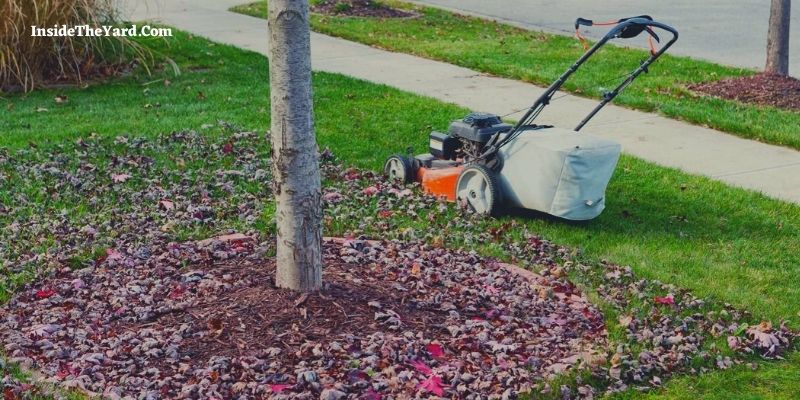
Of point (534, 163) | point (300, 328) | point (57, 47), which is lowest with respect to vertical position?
point (300, 328)

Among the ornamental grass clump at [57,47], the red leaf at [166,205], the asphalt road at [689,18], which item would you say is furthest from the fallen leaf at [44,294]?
the asphalt road at [689,18]

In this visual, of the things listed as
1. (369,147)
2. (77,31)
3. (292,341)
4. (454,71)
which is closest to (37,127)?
(77,31)

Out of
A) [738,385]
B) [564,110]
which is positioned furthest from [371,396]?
[564,110]

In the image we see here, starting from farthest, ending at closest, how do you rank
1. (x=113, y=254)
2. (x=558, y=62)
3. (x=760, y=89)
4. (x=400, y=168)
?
1. (x=558, y=62)
2. (x=760, y=89)
3. (x=400, y=168)
4. (x=113, y=254)

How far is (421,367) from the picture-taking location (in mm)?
4602

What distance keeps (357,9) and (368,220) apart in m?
9.01

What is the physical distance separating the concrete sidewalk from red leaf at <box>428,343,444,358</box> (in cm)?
334

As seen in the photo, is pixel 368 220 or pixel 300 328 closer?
pixel 300 328

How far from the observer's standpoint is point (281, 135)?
4941 mm

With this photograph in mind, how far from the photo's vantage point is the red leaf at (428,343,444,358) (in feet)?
15.5

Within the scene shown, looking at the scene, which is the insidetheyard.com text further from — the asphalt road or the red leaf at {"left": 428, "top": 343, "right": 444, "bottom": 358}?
the red leaf at {"left": 428, "top": 343, "right": 444, "bottom": 358}

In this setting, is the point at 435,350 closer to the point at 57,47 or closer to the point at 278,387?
the point at 278,387

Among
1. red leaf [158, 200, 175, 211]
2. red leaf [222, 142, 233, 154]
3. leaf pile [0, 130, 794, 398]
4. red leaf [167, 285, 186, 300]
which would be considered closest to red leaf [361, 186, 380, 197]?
leaf pile [0, 130, 794, 398]

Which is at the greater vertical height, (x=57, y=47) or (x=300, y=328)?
(x=57, y=47)
